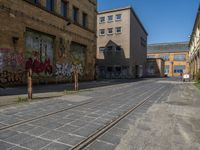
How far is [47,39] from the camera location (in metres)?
19.1

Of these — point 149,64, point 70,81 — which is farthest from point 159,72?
point 70,81

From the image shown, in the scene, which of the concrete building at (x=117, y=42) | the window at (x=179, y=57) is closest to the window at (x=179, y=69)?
the window at (x=179, y=57)

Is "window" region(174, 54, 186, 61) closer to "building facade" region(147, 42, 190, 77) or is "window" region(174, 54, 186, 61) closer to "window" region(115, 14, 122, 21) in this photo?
"building facade" region(147, 42, 190, 77)

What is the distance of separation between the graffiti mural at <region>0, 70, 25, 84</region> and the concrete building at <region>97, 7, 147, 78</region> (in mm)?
26909

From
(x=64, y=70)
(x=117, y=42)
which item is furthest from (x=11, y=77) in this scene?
(x=117, y=42)

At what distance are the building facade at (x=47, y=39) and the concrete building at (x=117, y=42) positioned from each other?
492 inches

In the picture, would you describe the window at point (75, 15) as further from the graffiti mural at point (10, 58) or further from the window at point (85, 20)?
the graffiti mural at point (10, 58)

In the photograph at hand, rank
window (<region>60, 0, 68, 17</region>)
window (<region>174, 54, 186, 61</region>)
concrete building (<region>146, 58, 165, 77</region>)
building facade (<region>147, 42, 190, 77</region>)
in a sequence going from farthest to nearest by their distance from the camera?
1. window (<region>174, 54, 186, 61</region>)
2. building facade (<region>147, 42, 190, 77</region>)
3. concrete building (<region>146, 58, 165, 77</region>)
4. window (<region>60, 0, 68, 17</region>)

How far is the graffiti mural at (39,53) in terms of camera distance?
16.8 m

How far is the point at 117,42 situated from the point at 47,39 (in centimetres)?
2364

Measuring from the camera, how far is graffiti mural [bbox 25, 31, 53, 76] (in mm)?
16750

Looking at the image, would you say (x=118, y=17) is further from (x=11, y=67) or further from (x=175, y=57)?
(x=175, y=57)

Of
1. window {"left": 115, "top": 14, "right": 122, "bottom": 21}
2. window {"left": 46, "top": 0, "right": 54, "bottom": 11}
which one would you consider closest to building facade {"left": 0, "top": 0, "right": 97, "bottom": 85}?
window {"left": 46, "top": 0, "right": 54, "bottom": 11}

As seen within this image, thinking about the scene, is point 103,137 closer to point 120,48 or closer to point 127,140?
point 127,140
